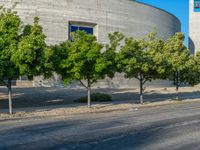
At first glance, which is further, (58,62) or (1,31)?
(58,62)

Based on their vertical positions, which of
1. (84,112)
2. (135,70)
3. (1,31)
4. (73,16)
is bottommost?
(84,112)

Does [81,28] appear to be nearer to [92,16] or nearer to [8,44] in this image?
[92,16]

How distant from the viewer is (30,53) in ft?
65.0

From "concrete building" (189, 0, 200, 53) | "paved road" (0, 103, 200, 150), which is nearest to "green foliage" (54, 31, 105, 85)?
"paved road" (0, 103, 200, 150)

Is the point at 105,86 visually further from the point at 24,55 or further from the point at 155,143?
the point at 155,143

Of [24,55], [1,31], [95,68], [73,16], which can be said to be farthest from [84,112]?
[73,16]

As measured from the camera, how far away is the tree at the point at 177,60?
31.5 m

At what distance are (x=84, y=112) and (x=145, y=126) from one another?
27.6 ft

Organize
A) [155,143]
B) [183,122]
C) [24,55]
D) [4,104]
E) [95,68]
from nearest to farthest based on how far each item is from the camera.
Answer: [155,143] → [183,122] → [24,55] → [95,68] → [4,104]

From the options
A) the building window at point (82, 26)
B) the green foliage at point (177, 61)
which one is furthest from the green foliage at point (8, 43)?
the building window at point (82, 26)

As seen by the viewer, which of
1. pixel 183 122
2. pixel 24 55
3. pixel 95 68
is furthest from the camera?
pixel 95 68

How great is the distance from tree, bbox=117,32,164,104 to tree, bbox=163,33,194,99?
1127 millimetres

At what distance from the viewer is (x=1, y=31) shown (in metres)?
20.1

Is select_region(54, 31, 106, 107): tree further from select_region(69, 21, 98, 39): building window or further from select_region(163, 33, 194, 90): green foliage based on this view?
select_region(69, 21, 98, 39): building window
